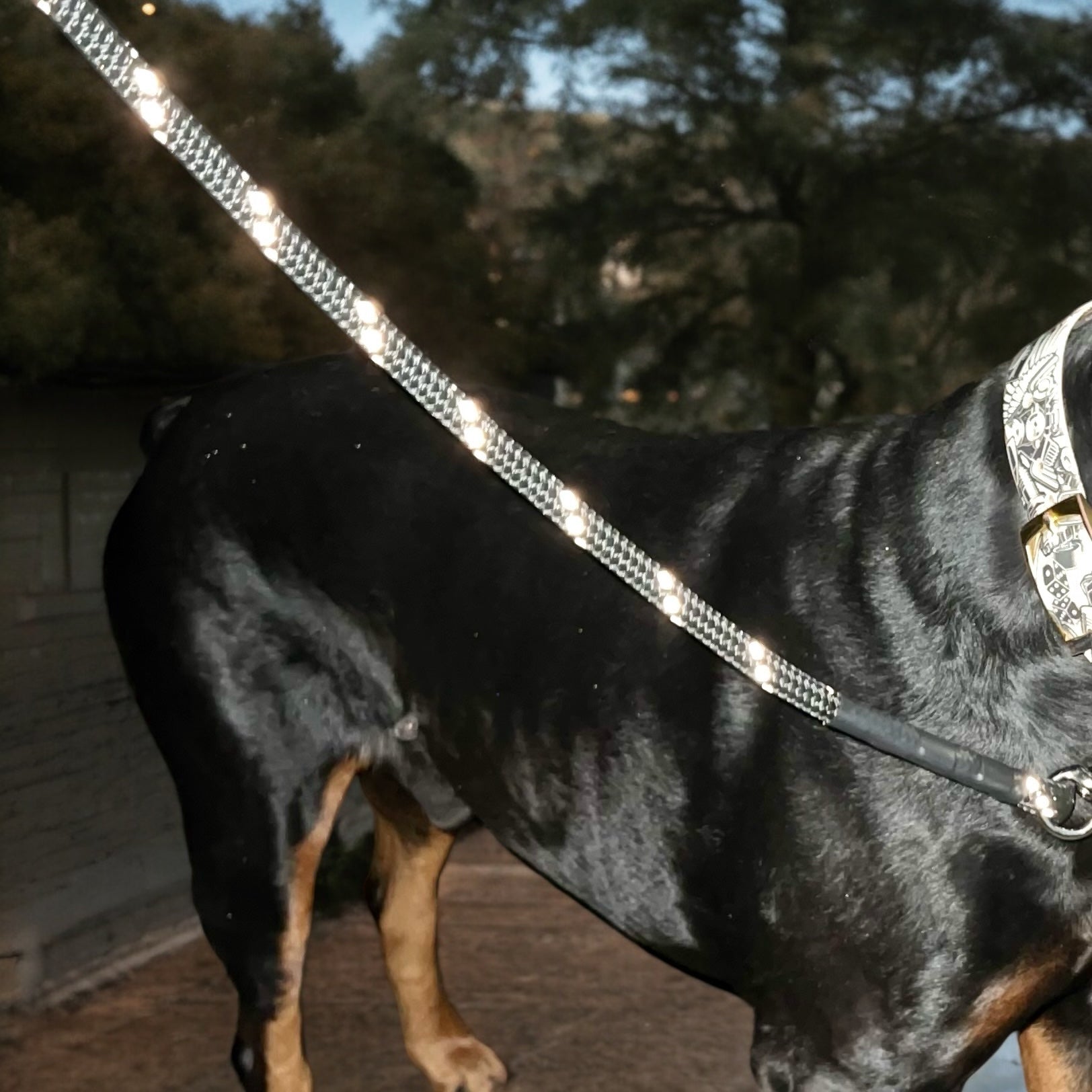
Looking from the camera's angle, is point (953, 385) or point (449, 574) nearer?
point (449, 574)

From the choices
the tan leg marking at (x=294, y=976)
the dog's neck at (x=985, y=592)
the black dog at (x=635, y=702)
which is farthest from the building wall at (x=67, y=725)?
the dog's neck at (x=985, y=592)

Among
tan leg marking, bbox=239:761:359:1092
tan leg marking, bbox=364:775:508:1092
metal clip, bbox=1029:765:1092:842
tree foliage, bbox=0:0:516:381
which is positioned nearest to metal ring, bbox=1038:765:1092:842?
metal clip, bbox=1029:765:1092:842

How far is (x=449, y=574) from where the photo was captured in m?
2.13

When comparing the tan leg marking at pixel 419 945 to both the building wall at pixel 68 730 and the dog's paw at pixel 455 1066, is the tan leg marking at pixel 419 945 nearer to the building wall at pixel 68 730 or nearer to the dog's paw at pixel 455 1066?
the dog's paw at pixel 455 1066

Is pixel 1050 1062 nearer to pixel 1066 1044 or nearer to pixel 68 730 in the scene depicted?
pixel 1066 1044

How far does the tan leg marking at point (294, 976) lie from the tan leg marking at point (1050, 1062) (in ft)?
3.51

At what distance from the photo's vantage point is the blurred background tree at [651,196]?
316 centimetres

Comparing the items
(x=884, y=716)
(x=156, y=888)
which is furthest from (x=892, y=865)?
(x=156, y=888)

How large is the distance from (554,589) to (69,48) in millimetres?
1605

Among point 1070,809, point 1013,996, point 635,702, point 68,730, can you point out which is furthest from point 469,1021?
point 1070,809

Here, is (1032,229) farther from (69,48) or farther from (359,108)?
(69,48)

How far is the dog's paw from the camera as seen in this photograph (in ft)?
9.03

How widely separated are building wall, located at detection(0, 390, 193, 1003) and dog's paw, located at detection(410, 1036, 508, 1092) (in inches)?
38.1

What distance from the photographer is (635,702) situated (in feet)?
6.29
